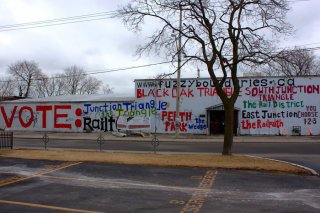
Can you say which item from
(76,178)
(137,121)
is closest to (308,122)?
(137,121)

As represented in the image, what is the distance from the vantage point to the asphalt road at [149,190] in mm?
8508

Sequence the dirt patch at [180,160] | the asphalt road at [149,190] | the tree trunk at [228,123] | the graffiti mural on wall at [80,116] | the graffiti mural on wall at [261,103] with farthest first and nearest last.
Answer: the graffiti mural on wall at [80,116]
the graffiti mural on wall at [261,103]
the tree trunk at [228,123]
the dirt patch at [180,160]
the asphalt road at [149,190]

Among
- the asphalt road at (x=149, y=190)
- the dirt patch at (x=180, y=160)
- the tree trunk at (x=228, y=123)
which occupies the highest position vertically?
the tree trunk at (x=228, y=123)

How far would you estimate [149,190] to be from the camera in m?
10.3

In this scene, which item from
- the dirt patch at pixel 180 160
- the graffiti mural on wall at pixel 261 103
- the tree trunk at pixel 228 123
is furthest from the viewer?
the graffiti mural on wall at pixel 261 103

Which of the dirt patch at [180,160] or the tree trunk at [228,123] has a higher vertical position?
the tree trunk at [228,123]

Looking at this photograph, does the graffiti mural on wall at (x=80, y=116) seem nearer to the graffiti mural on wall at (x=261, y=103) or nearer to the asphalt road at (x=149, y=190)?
the graffiti mural on wall at (x=261, y=103)

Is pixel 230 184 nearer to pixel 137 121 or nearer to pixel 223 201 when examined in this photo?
pixel 223 201

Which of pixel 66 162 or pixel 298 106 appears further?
pixel 298 106

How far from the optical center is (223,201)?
29.5ft

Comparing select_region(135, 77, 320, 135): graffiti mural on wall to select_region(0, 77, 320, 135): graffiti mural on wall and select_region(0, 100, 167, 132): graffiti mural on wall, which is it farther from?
select_region(0, 100, 167, 132): graffiti mural on wall

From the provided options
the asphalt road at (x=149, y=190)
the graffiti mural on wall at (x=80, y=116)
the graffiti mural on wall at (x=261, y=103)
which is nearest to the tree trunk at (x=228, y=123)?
the asphalt road at (x=149, y=190)

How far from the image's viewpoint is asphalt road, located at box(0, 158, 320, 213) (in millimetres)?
8508

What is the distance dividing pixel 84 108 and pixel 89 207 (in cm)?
3114
